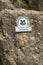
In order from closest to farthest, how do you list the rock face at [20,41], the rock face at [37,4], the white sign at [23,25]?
the rock face at [20,41], the white sign at [23,25], the rock face at [37,4]

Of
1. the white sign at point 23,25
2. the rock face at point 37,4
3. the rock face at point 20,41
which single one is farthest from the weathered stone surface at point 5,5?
the white sign at point 23,25

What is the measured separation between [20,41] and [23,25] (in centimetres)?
28

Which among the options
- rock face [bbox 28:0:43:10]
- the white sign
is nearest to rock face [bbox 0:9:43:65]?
the white sign

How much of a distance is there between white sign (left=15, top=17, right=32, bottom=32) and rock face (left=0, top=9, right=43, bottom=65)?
6 cm

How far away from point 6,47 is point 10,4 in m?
1.23

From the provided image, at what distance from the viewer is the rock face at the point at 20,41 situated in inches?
151

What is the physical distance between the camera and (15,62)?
3.83m

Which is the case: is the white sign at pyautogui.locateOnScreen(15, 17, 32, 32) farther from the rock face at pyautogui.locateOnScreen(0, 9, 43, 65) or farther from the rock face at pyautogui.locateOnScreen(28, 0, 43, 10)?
the rock face at pyautogui.locateOnScreen(28, 0, 43, 10)

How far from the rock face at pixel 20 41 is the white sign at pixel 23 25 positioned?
0.20 ft

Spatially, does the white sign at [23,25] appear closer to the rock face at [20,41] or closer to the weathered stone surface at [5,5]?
the rock face at [20,41]

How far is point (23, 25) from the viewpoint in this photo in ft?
13.0

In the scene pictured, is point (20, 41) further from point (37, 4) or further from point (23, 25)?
point (37, 4)

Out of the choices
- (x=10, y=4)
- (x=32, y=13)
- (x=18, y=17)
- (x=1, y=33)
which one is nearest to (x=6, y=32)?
(x=1, y=33)

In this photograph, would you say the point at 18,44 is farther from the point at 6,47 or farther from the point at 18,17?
the point at 18,17
